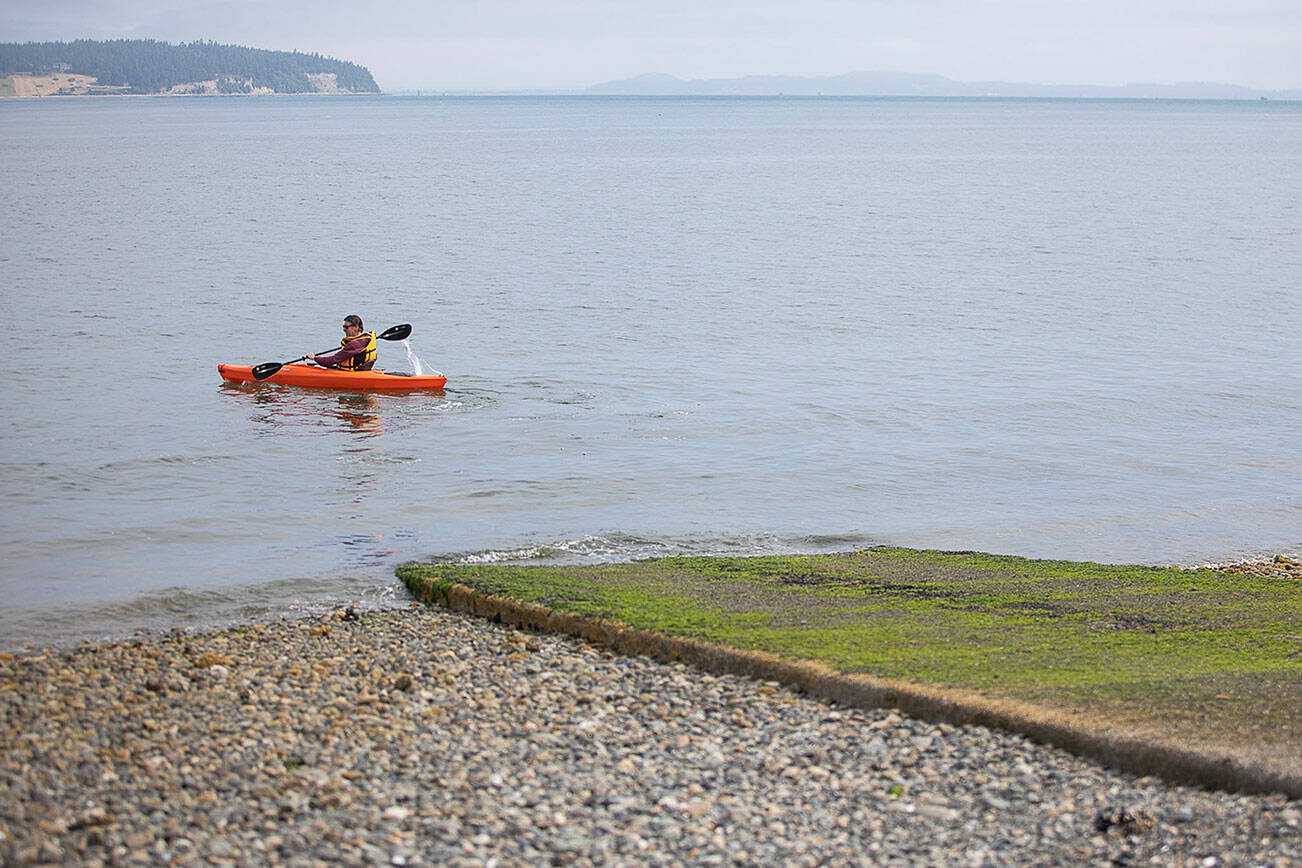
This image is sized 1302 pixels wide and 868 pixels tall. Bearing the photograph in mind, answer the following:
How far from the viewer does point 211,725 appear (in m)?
9.84

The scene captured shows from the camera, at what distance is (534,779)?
920cm

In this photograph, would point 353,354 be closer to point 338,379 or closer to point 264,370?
point 338,379

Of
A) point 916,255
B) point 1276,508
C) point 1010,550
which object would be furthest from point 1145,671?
point 916,255

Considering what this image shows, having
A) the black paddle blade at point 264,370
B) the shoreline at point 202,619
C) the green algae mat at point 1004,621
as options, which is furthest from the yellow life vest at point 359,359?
the shoreline at point 202,619

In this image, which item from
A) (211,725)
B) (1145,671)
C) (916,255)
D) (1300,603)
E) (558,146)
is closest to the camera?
(211,725)

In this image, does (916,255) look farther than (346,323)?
Yes

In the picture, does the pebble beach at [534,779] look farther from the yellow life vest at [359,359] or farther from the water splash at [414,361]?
the water splash at [414,361]

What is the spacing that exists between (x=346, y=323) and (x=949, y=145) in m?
133

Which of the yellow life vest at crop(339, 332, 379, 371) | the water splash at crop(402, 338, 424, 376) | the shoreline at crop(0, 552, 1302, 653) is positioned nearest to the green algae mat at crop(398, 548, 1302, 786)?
the shoreline at crop(0, 552, 1302, 653)

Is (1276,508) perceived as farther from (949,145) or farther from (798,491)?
(949,145)

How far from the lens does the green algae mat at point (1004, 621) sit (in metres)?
10.2

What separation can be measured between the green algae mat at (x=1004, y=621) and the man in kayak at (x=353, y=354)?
11499 mm

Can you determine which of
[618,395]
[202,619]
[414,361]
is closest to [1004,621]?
[202,619]

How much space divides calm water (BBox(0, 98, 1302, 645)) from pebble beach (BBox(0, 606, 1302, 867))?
3935 mm
